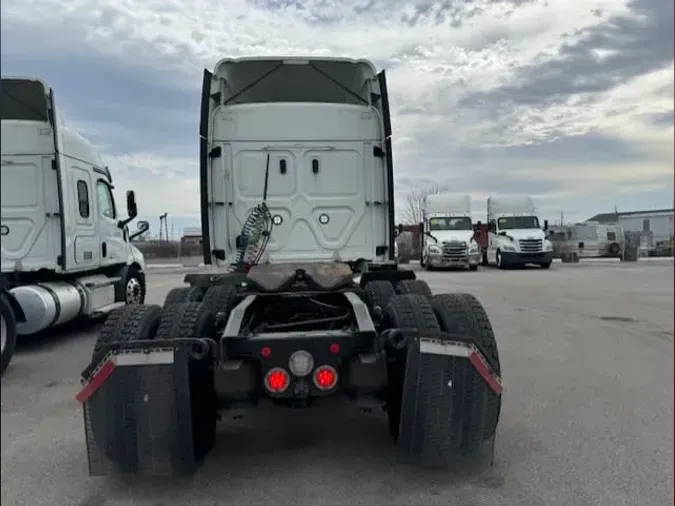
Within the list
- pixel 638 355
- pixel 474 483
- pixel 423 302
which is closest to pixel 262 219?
pixel 423 302

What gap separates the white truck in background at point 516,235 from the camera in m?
21.8

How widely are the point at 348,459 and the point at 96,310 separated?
240 inches

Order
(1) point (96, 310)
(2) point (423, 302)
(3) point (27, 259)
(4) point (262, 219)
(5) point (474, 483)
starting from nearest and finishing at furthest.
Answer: (5) point (474, 483) → (2) point (423, 302) → (4) point (262, 219) → (3) point (27, 259) → (1) point (96, 310)

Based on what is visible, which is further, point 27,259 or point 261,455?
point 27,259

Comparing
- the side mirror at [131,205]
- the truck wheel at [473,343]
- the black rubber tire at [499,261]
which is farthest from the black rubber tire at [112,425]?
the black rubber tire at [499,261]

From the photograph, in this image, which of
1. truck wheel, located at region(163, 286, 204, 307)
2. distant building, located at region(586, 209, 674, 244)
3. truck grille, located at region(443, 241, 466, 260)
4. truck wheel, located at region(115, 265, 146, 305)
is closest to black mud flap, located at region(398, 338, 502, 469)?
distant building, located at region(586, 209, 674, 244)

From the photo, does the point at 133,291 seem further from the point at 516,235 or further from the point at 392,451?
the point at 516,235

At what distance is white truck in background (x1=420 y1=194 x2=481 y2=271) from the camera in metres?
21.3

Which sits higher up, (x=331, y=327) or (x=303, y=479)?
(x=331, y=327)

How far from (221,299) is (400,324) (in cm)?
168

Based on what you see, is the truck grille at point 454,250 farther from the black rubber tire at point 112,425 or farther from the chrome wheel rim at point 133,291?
the black rubber tire at point 112,425

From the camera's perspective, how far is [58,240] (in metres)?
7.38

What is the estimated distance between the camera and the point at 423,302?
359 centimetres

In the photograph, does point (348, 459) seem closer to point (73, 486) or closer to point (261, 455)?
point (261, 455)
